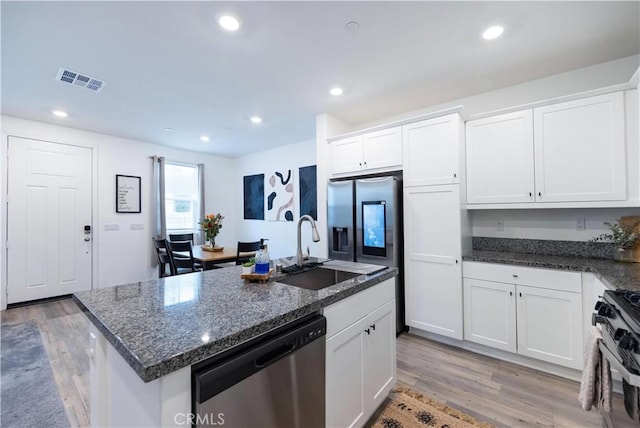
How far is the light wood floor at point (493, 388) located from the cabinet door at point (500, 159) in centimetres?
147

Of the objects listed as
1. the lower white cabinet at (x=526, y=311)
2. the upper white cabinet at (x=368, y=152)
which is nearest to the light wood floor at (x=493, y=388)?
the lower white cabinet at (x=526, y=311)

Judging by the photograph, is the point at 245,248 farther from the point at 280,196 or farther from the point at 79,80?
the point at 79,80

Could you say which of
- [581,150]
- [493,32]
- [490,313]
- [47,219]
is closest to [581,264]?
[490,313]

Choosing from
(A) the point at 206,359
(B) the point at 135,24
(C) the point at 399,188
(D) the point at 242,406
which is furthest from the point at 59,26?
(C) the point at 399,188

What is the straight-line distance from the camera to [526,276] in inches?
89.7

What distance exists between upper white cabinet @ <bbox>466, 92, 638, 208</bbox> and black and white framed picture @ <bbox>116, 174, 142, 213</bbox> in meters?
5.13

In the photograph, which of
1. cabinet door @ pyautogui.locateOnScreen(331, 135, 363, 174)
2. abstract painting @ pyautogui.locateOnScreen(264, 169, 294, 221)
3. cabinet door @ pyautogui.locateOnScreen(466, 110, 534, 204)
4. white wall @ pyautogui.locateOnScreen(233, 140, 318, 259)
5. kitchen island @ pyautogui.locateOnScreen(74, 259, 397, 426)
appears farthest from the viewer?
abstract painting @ pyautogui.locateOnScreen(264, 169, 294, 221)

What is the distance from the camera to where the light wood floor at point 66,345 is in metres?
1.90

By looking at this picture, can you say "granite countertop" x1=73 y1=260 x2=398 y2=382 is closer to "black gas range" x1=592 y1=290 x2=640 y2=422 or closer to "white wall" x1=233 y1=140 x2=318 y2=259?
"black gas range" x1=592 y1=290 x2=640 y2=422

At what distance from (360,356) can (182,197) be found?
5074mm

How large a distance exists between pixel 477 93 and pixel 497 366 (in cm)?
273

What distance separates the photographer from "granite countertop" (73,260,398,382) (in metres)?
0.78

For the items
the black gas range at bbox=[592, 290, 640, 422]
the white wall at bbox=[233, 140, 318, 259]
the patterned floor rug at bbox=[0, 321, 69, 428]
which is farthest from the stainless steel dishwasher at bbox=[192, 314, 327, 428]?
the white wall at bbox=[233, 140, 318, 259]

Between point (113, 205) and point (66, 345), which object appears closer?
point (66, 345)
